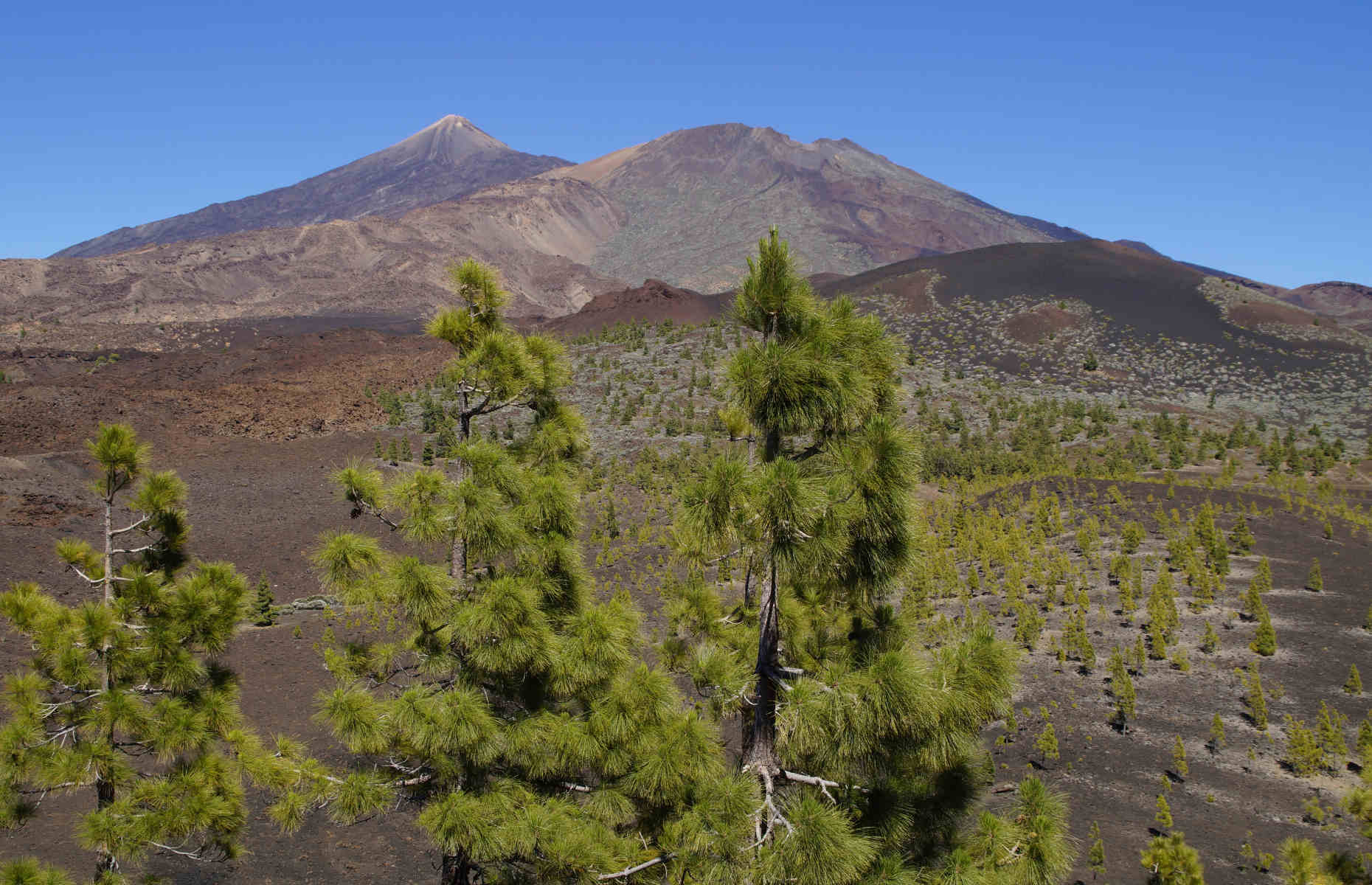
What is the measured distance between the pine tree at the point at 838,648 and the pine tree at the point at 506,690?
22.6 inches

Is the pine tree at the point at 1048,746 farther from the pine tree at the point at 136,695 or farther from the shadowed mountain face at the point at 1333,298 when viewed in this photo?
the shadowed mountain face at the point at 1333,298

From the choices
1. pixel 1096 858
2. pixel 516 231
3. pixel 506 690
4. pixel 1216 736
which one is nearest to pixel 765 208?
pixel 516 231

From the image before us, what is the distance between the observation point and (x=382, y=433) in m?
27.0

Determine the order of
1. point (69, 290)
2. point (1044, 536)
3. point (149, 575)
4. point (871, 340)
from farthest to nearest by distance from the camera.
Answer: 1. point (69, 290)
2. point (1044, 536)
3. point (149, 575)
4. point (871, 340)

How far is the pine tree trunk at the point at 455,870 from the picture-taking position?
4.71 m

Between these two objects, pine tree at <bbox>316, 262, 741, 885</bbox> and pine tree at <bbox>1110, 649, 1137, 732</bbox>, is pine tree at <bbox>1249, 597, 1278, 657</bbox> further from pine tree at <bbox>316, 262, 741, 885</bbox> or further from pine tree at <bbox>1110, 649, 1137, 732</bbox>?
pine tree at <bbox>316, 262, 741, 885</bbox>

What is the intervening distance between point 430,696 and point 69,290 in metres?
76.8

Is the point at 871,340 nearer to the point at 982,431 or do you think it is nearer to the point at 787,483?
the point at 787,483

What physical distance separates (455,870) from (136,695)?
7.76ft

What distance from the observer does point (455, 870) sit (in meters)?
4.72

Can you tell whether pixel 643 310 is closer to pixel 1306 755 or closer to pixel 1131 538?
pixel 1131 538

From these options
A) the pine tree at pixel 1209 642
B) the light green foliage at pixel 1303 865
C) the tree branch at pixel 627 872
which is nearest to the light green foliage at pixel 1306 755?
the pine tree at pixel 1209 642

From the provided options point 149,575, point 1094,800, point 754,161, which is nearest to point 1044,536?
point 1094,800

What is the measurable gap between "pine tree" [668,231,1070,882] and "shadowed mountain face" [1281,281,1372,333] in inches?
3469
